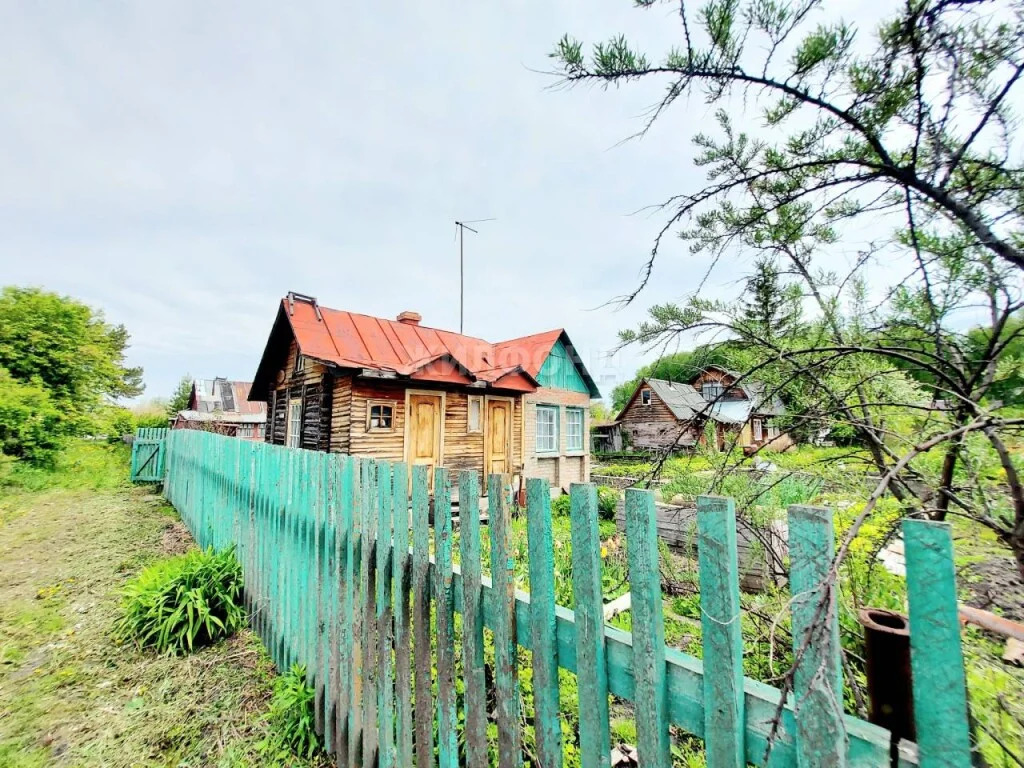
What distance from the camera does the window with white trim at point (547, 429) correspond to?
1244cm

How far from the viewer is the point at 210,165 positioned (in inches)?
524

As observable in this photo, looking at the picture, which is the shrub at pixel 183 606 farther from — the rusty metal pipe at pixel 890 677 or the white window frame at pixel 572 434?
the white window frame at pixel 572 434

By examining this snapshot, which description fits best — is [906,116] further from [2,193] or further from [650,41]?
[2,193]

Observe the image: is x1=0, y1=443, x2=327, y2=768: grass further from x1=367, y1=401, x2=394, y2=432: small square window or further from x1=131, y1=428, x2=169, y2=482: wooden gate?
x1=131, y1=428, x2=169, y2=482: wooden gate

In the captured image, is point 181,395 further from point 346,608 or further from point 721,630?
point 721,630

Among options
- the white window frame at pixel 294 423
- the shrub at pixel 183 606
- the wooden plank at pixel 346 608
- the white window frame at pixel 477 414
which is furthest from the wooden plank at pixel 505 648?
the white window frame at pixel 294 423

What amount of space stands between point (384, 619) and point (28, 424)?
1665 cm

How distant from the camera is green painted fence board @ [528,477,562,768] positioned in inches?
42.1

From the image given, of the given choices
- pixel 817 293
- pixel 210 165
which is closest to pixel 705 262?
pixel 817 293

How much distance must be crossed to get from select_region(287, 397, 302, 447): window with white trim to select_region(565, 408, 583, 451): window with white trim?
7.94 metres

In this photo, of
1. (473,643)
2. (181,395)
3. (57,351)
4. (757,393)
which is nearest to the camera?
(473,643)

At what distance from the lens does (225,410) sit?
1139 inches

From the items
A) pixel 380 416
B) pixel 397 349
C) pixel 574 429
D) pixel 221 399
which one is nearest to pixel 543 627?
pixel 380 416

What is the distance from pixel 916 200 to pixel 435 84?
6.09 m
